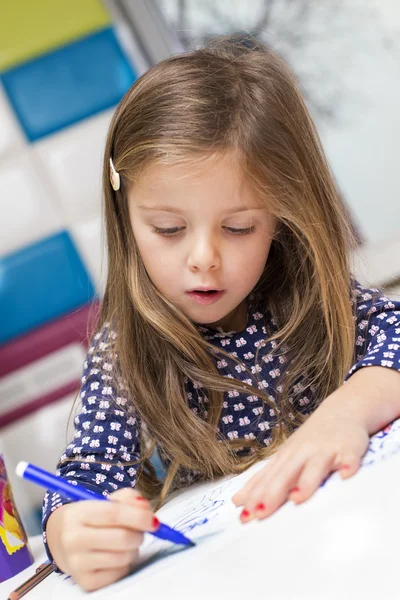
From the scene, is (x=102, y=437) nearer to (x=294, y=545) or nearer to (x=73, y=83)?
(x=294, y=545)

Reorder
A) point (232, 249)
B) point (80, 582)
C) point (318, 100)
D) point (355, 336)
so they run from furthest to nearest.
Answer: point (318, 100), point (355, 336), point (232, 249), point (80, 582)

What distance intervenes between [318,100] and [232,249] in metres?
1.91

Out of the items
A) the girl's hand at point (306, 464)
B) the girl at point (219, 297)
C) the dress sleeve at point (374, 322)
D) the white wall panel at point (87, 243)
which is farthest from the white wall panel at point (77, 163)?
the girl's hand at point (306, 464)

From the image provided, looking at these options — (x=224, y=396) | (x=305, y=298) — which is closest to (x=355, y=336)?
(x=305, y=298)

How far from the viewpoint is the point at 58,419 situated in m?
2.07

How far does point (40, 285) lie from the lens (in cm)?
210

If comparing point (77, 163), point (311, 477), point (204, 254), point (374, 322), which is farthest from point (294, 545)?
point (77, 163)

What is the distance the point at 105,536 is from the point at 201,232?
35 cm

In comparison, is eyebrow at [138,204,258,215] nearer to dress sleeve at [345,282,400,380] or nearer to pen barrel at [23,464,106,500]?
dress sleeve at [345,282,400,380]

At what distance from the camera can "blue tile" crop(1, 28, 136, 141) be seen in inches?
84.7

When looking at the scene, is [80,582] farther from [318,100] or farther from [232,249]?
[318,100]

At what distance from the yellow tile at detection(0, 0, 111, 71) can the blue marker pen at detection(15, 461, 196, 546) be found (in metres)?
→ 1.71

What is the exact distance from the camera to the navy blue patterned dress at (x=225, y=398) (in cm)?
89

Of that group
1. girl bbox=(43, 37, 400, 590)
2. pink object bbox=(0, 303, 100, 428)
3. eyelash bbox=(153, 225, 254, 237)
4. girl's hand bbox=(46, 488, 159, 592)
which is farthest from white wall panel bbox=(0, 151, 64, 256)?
girl's hand bbox=(46, 488, 159, 592)
